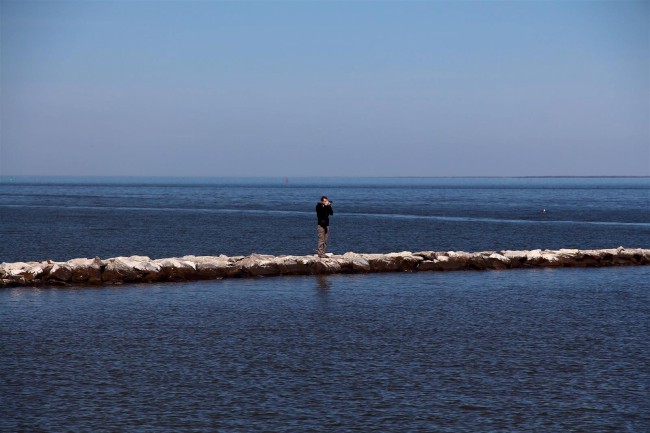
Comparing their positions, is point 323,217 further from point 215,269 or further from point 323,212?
point 215,269

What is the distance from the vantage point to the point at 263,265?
27703 mm

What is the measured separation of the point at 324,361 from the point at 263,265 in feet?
45.9

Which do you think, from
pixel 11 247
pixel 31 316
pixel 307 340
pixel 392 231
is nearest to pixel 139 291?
pixel 31 316

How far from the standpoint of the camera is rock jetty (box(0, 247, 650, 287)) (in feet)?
82.9

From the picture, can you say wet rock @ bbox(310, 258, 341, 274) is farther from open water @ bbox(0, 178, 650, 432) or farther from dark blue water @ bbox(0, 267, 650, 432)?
dark blue water @ bbox(0, 267, 650, 432)

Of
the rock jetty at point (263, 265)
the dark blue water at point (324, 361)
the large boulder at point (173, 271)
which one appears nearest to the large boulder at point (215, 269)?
the rock jetty at point (263, 265)

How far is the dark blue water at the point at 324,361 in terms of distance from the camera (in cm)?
1073

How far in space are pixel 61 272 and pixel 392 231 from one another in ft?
124

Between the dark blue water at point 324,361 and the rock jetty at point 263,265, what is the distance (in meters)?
1.91

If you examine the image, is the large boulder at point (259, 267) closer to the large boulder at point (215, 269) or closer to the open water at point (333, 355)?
the large boulder at point (215, 269)

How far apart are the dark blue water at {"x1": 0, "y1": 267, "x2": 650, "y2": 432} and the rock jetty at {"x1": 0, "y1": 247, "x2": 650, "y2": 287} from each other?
1.91 meters

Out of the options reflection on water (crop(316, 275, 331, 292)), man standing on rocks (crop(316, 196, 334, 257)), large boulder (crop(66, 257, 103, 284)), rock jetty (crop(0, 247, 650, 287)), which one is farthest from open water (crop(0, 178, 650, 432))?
man standing on rocks (crop(316, 196, 334, 257))

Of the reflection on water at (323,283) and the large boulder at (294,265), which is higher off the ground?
the large boulder at (294,265)

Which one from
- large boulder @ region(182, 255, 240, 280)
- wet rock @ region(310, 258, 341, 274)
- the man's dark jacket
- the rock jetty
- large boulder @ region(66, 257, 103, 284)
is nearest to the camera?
the rock jetty
